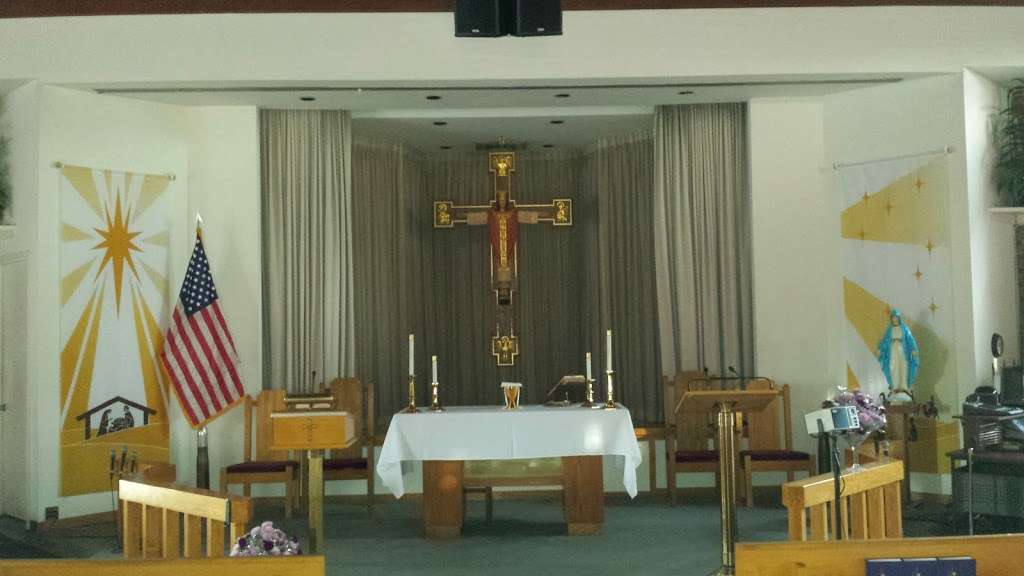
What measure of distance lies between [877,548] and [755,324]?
21.0 ft

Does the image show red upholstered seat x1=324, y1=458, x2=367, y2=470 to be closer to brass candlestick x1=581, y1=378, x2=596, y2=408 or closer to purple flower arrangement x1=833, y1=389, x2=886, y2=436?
brass candlestick x1=581, y1=378, x2=596, y2=408

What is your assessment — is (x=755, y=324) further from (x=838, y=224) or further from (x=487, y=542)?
(x=487, y=542)

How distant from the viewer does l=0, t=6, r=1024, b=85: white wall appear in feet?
26.3

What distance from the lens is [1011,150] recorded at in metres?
8.18

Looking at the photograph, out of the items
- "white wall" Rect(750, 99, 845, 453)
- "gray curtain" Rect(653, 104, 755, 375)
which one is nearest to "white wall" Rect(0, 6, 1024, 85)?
"white wall" Rect(750, 99, 845, 453)

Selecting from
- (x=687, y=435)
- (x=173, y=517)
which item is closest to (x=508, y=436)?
(x=687, y=435)

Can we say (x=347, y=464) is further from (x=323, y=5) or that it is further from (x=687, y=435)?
(x=323, y=5)

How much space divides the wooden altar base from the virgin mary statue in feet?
8.51

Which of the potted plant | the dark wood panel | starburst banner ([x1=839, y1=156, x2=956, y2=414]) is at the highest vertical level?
the dark wood panel

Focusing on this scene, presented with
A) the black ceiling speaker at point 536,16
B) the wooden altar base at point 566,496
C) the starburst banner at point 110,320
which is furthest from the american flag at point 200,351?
the black ceiling speaker at point 536,16

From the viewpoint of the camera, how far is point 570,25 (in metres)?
8.15

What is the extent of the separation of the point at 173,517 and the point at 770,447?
5.99m

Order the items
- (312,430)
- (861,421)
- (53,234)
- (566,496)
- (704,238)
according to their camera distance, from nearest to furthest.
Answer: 1. (861,421)
2. (312,430)
3. (566,496)
4. (53,234)
5. (704,238)

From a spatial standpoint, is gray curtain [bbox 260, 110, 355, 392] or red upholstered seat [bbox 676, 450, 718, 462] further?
gray curtain [bbox 260, 110, 355, 392]
